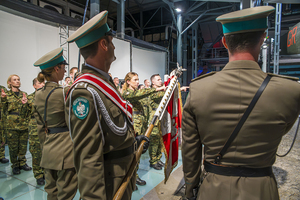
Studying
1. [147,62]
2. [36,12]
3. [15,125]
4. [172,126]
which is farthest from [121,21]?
[172,126]

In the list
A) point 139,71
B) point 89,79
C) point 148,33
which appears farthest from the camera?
point 148,33

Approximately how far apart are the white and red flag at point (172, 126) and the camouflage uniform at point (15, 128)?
267cm

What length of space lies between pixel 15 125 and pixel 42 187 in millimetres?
1394

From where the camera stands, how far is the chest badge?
36.3 inches

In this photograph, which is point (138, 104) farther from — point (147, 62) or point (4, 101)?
point (147, 62)

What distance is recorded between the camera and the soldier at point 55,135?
5.38 feet

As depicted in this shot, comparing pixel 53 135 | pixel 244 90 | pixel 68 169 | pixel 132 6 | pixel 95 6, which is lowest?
pixel 68 169

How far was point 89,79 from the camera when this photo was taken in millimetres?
1022

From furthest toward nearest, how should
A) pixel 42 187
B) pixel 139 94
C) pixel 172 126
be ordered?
pixel 42 187, pixel 139 94, pixel 172 126

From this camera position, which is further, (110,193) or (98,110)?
(110,193)

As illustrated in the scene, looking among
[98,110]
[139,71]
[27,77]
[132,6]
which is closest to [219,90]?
[98,110]

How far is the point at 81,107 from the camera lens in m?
0.93

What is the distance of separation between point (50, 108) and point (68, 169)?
0.60 m

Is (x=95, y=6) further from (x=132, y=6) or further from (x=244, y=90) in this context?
(x=132, y=6)
